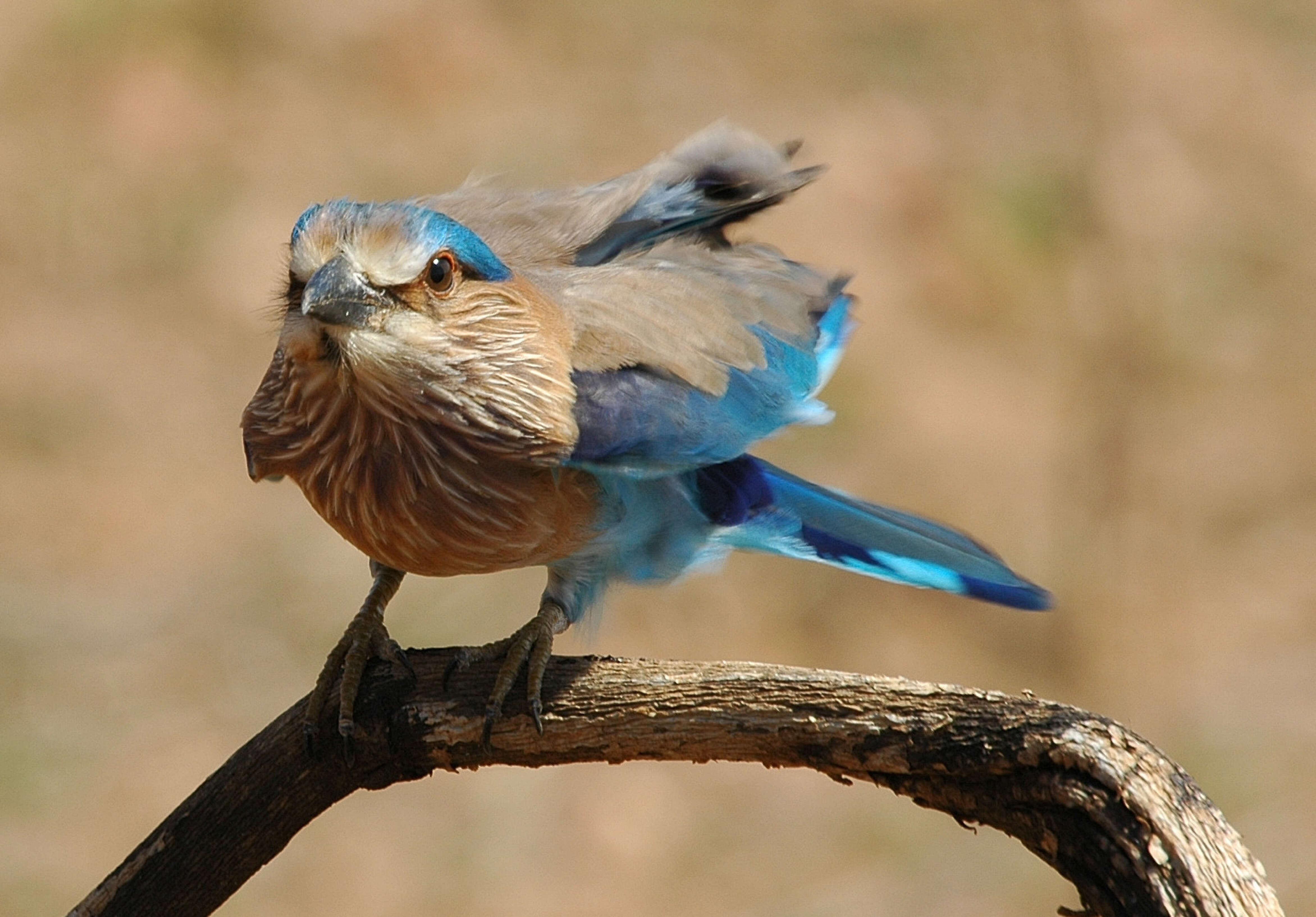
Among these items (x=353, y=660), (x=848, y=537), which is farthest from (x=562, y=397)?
(x=848, y=537)

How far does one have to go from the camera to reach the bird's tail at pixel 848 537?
8.93 feet

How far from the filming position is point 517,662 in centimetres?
247

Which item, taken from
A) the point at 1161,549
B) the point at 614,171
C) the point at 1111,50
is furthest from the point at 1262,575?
the point at 614,171

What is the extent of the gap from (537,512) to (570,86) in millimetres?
4973

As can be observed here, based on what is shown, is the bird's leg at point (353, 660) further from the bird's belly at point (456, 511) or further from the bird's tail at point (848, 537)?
the bird's tail at point (848, 537)

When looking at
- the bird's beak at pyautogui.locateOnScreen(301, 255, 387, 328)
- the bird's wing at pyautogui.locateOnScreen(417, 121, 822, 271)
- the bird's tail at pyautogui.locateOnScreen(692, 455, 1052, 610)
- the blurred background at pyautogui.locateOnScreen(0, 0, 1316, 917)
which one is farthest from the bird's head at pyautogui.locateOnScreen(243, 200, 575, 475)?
the blurred background at pyautogui.locateOnScreen(0, 0, 1316, 917)

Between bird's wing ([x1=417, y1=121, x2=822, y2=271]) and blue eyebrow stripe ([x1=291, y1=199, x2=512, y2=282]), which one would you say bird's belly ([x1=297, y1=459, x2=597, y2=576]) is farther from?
bird's wing ([x1=417, y1=121, x2=822, y2=271])

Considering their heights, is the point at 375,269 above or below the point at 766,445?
below

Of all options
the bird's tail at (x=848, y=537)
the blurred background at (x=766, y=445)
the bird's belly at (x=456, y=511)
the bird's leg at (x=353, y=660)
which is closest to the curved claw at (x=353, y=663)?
the bird's leg at (x=353, y=660)

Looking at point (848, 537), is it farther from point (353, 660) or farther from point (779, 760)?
point (353, 660)

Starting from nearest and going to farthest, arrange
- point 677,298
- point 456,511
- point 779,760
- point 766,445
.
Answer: point 779,760, point 456,511, point 677,298, point 766,445

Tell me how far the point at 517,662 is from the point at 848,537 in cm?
66

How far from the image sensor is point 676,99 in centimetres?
704

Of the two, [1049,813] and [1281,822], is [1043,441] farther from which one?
[1049,813]
